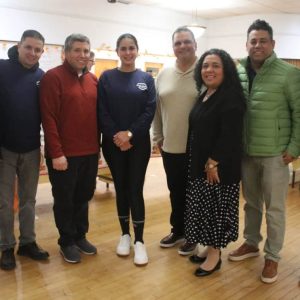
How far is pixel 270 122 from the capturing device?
2.32 m

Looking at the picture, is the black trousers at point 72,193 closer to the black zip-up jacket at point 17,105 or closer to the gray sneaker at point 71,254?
the gray sneaker at point 71,254

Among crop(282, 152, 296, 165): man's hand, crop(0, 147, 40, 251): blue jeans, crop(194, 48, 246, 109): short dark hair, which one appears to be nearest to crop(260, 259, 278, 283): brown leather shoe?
crop(282, 152, 296, 165): man's hand

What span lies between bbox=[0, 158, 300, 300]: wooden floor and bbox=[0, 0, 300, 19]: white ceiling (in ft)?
12.7

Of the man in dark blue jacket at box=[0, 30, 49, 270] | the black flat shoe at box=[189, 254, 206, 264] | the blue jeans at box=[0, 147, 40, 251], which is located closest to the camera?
the man in dark blue jacket at box=[0, 30, 49, 270]

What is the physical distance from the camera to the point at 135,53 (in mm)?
2549

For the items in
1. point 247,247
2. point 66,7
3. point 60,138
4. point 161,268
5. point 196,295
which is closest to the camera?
point 196,295

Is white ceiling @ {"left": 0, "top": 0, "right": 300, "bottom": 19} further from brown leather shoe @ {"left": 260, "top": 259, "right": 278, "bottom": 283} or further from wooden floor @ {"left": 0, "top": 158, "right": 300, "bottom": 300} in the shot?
brown leather shoe @ {"left": 260, "top": 259, "right": 278, "bottom": 283}

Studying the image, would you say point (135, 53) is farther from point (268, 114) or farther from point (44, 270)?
point (44, 270)

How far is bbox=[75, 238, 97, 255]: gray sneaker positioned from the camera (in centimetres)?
277

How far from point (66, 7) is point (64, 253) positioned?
4.50m

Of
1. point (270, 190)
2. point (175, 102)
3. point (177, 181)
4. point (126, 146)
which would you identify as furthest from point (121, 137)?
point (270, 190)

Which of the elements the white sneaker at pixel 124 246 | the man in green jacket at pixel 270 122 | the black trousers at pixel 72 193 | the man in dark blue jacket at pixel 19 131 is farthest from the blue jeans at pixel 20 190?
the man in green jacket at pixel 270 122

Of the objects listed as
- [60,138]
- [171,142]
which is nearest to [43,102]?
[60,138]

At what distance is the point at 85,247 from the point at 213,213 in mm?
1037
